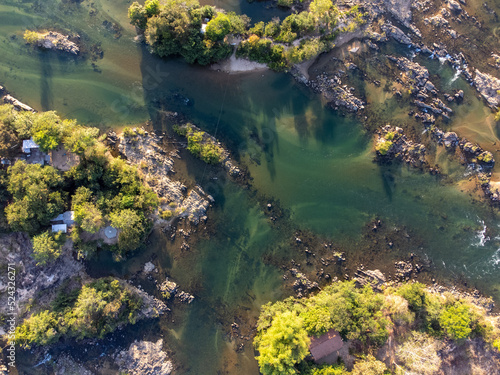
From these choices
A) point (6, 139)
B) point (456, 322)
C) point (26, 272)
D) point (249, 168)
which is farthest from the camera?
point (249, 168)

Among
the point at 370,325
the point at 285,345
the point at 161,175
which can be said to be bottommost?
the point at 285,345

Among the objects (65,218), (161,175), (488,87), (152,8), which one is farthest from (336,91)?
(65,218)

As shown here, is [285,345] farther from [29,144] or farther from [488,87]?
[488,87]

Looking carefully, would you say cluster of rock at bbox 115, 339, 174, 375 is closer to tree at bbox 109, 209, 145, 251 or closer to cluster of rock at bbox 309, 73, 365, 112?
tree at bbox 109, 209, 145, 251

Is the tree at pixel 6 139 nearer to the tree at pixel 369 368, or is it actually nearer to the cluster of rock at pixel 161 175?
the cluster of rock at pixel 161 175

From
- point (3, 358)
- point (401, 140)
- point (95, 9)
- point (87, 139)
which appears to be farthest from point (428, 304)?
point (95, 9)

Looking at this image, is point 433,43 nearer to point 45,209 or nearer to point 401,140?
point 401,140

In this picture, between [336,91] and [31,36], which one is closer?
[31,36]

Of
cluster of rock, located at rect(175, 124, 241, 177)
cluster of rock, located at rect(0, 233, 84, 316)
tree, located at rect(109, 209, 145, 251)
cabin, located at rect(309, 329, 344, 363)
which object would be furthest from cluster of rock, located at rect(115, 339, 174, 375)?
cluster of rock, located at rect(175, 124, 241, 177)
